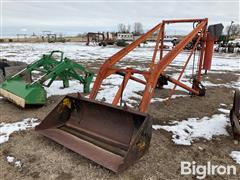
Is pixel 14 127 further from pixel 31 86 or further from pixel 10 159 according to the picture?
pixel 10 159

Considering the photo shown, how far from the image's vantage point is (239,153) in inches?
134

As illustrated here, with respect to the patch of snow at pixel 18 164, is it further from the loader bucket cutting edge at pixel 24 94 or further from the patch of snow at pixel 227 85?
the patch of snow at pixel 227 85

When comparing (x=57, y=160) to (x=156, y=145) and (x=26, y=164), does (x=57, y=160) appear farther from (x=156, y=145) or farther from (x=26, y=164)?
(x=156, y=145)

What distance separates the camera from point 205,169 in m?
3.02

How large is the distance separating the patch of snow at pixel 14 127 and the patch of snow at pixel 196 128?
95.1 inches

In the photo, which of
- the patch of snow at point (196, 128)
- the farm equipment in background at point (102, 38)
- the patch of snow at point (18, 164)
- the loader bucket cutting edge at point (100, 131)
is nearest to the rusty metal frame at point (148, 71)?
the loader bucket cutting edge at point (100, 131)

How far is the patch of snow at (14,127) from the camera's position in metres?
3.82

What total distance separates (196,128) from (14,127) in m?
3.45

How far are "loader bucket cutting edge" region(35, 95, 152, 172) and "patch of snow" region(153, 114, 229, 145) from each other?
99cm

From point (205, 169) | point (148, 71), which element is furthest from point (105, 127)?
point (205, 169)

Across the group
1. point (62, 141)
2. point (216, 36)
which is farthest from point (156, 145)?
point (216, 36)

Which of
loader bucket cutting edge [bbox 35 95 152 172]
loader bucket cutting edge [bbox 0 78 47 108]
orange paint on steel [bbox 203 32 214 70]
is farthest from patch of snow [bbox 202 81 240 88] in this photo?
loader bucket cutting edge [bbox 0 78 47 108]

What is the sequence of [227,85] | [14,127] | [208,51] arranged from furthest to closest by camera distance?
1. [227,85]
2. [208,51]
3. [14,127]

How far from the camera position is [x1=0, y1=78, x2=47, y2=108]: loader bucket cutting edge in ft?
15.3
